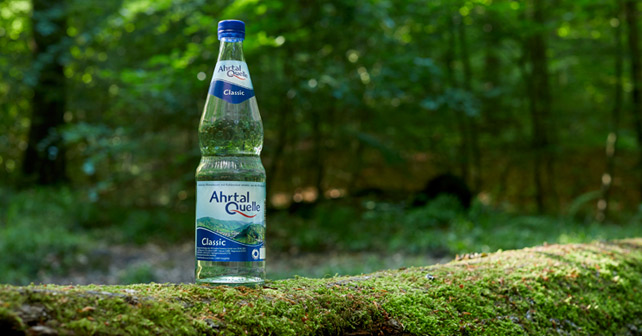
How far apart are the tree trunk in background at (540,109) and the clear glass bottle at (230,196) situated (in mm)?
11461

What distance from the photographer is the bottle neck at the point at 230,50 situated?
1.86m

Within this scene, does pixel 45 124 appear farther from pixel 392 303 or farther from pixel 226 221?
pixel 392 303

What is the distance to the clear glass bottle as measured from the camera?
5.48ft

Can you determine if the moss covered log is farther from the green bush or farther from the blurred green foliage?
the green bush

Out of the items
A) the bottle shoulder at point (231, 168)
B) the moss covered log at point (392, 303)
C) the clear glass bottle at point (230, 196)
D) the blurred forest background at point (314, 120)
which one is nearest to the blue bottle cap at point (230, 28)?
the clear glass bottle at point (230, 196)

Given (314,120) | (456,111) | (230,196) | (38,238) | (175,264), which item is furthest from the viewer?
(456,111)

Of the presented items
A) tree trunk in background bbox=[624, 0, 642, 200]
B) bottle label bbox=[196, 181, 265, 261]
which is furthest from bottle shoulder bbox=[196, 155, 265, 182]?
tree trunk in background bbox=[624, 0, 642, 200]

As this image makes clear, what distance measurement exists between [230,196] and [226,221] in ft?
0.28

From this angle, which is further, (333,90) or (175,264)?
(175,264)

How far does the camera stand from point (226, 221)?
1668 millimetres

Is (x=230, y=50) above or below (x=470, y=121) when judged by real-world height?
below

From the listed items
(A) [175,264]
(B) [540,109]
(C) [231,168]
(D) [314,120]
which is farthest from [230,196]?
(B) [540,109]

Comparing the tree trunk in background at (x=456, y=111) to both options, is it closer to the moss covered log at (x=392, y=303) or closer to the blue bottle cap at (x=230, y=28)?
the moss covered log at (x=392, y=303)

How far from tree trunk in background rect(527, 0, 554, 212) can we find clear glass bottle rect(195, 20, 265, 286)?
11.5 m
